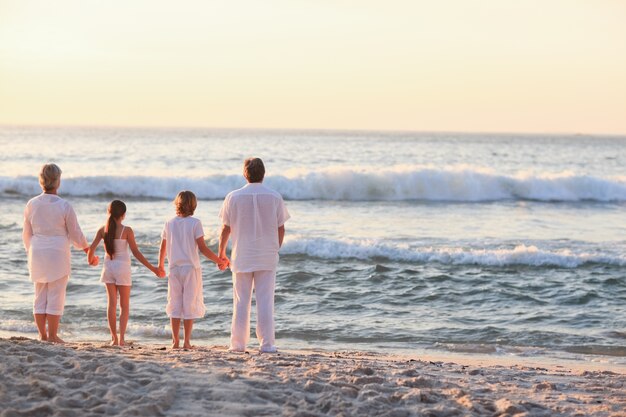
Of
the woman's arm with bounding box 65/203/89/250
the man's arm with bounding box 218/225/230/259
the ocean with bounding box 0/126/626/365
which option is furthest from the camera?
the ocean with bounding box 0/126/626/365

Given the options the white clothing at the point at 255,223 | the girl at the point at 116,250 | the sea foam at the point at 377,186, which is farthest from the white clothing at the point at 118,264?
the sea foam at the point at 377,186

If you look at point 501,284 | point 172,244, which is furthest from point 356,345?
point 501,284

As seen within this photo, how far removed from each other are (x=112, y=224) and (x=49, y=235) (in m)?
0.52

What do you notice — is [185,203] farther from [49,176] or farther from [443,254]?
[443,254]

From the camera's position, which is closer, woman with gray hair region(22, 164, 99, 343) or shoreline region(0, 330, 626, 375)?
woman with gray hair region(22, 164, 99, 343)

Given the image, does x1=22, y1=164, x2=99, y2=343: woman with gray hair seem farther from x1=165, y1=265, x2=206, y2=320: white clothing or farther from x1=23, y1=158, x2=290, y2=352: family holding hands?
x1=165, y1=265, x2=206, y2=320: white clothing

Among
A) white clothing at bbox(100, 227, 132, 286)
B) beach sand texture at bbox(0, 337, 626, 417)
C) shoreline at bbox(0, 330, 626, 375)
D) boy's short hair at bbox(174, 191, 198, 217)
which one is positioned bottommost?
shoreline at bbox(0, 330, 626, 375)

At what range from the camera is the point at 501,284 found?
11.6 m

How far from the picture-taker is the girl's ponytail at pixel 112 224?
6.92 metres

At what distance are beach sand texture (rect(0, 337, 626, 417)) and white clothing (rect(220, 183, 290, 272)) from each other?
0.77 meters

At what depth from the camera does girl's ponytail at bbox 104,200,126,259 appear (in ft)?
22.7

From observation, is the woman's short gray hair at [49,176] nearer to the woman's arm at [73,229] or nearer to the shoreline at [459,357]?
the woman's arm at [73,229]

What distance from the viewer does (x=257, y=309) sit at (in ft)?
22.4

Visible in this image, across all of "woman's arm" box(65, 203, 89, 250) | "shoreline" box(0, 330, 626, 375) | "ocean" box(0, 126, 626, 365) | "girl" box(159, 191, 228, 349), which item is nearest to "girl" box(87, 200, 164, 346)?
"woman's arm" box(65, 203, 89, 250)
